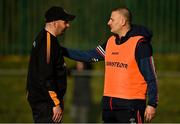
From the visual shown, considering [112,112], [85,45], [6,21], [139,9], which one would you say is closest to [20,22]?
[6,21]

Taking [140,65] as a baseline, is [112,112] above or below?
below

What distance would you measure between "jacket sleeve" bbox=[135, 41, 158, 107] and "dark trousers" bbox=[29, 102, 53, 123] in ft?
3.43

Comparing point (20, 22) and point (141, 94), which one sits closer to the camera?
point (141, 94)

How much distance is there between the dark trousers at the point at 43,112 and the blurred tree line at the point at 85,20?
17.4ft

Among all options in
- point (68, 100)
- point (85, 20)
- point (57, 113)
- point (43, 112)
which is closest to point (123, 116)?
point (57, 113)

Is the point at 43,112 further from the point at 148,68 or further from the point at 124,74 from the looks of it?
the point at 148,68

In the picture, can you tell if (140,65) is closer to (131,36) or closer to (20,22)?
(131,36)

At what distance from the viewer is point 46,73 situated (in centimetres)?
728

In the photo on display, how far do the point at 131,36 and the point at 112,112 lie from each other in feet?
2.80

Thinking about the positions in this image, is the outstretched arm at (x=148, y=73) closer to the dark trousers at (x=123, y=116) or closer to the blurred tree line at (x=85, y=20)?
the dark trousers at (x=123, y=116)

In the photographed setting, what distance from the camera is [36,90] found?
7.41 m

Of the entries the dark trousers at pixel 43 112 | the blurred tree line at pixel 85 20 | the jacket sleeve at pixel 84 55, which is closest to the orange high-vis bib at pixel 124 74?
the jacket sleeve at pixel 84 55

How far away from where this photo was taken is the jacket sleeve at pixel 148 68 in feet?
23.9

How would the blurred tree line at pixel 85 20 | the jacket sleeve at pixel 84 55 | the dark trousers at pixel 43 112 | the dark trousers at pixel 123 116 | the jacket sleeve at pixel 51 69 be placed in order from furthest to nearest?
the blurred tree line at pixel 85 20
the jacket sleeve at pixel 84 55
the dark trousers at pixel 123 116
the dark trousers at pixel 43 112
the jacket sleeve at pixel 51 69
